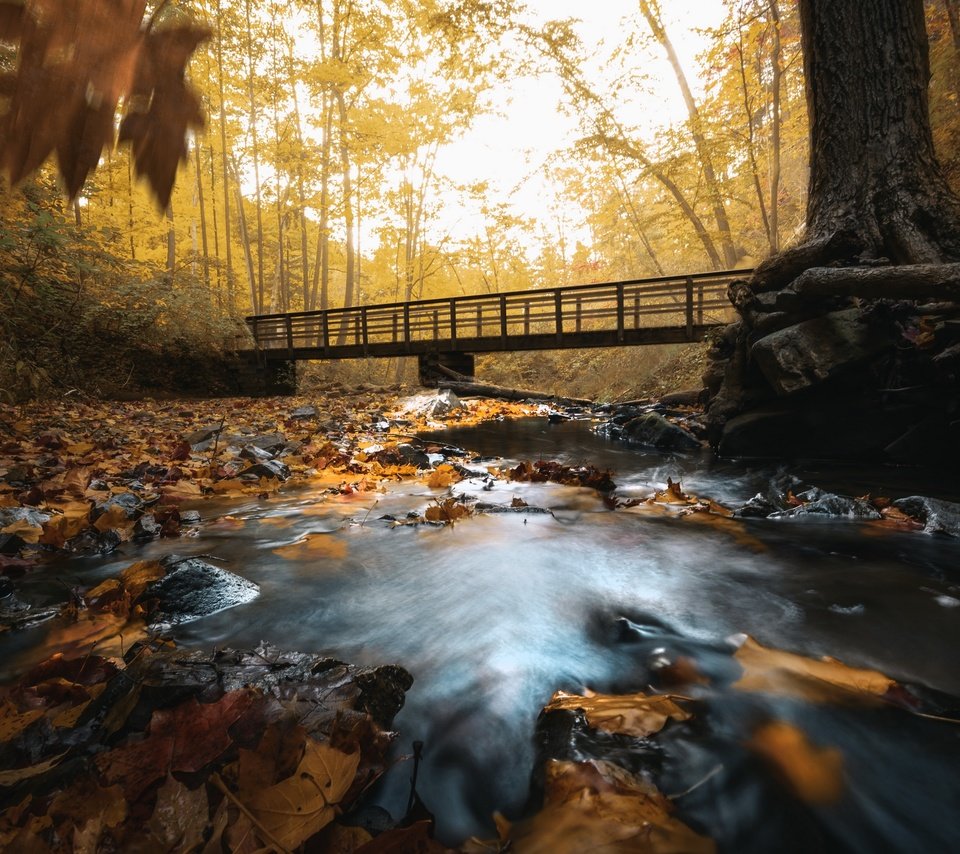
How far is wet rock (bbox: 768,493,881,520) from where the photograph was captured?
3002 mm

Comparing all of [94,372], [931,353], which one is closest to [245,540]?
[931,353]

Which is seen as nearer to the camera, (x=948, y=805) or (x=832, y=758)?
(x=948, y=805)

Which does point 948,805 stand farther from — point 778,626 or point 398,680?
point 398,680

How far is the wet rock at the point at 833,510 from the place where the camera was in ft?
9.85

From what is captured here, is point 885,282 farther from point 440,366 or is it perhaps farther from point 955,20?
point 440,366

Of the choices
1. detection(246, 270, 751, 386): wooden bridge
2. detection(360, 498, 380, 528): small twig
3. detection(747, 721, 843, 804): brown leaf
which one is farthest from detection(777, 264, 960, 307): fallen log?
detection(246, 270, 751, 386): wooden bridge

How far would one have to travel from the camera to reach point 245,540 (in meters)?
2.59

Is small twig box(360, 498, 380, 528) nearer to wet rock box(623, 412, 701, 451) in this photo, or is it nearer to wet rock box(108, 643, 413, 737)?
wet rock box(108, 643, 413, 737)

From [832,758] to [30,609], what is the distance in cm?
244

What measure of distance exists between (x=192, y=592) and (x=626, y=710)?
1.54m

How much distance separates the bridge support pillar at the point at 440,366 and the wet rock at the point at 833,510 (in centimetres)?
1149

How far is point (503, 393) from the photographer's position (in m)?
12.5

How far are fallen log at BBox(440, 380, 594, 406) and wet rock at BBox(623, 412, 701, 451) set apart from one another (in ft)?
17.6

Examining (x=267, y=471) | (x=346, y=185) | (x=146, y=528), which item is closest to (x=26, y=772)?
(x=146, y=528)
